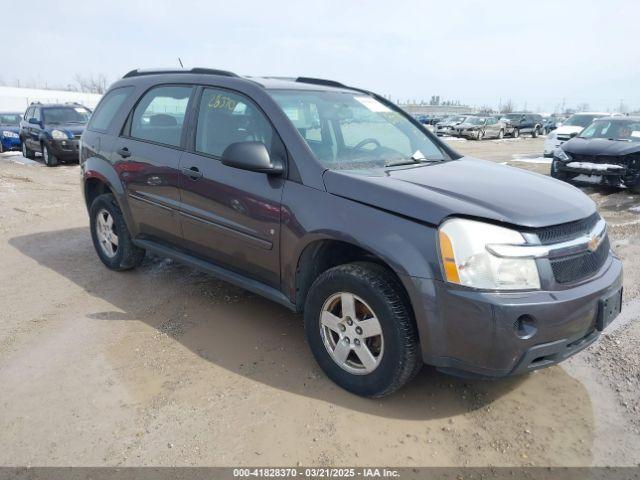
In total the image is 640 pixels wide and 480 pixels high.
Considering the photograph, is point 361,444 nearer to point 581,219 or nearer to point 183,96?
point 581,219

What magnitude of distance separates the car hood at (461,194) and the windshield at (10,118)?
1893 cm

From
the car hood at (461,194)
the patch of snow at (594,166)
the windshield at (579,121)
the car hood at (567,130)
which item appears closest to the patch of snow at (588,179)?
the patch of snow at (594,166)

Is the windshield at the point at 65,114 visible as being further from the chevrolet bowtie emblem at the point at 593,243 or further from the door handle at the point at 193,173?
the chevrolet bowtie emblem at the point at 593,243

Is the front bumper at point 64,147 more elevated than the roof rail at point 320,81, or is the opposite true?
the roof rail at point 320,81

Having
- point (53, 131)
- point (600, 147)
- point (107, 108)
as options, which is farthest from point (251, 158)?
point (53, 131)

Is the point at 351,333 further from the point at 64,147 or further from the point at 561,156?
the point at 64,147

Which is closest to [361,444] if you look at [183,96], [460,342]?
[460,342]

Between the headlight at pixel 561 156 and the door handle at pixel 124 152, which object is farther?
the headlight at pixel 561 156

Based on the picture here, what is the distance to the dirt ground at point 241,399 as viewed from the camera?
8.14 feet

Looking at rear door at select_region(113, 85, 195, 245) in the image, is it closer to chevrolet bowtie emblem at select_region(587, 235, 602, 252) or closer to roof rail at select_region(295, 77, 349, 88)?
roof rail at select_region(295, 77, 349, 88)

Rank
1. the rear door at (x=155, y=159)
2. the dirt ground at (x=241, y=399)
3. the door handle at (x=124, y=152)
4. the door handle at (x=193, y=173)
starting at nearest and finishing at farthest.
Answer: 1. the dirt ground at (x=241, y=399)
2. the door handle at (x=193, y=173)
3. the rear door at (x=155, y=159)
4. the door handle at (x=124, y=152)

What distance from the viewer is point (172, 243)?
13.5 feet

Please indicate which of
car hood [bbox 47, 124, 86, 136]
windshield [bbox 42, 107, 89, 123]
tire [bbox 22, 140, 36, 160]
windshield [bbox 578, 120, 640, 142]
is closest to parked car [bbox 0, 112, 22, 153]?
tire [bbox 22, 140, 36, 160]

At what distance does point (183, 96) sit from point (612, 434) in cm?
367
